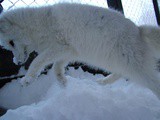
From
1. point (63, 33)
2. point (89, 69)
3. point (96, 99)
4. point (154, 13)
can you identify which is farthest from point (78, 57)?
point (154, 13)

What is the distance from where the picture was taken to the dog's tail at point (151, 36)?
2139mm

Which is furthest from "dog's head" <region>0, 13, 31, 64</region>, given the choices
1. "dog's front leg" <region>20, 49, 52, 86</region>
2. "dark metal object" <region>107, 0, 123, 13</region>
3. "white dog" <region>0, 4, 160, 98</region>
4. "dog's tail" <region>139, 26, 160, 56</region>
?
"dark metal object" <region>107, 0, 123, 13</region>

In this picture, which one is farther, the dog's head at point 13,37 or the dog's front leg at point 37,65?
the dog's head at point 13,37

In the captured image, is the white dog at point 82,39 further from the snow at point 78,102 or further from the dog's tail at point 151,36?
the snow at point 78,102

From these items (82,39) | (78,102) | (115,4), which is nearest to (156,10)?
(115,4)

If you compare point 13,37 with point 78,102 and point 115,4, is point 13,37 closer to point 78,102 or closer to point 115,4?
point 78,102

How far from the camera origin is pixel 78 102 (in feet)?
6.72

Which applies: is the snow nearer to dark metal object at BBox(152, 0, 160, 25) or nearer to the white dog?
the white dog

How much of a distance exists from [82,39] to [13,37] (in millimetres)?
657

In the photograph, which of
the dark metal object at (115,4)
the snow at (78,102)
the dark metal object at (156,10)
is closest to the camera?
the snow at (78,102)

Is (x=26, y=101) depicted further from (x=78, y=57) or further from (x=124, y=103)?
(x=124, y=103)

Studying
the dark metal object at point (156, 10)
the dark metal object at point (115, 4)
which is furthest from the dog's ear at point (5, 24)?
the dark metal object at point (156, 10)

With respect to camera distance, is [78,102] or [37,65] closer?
[78,102]

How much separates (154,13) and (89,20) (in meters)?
3.00
